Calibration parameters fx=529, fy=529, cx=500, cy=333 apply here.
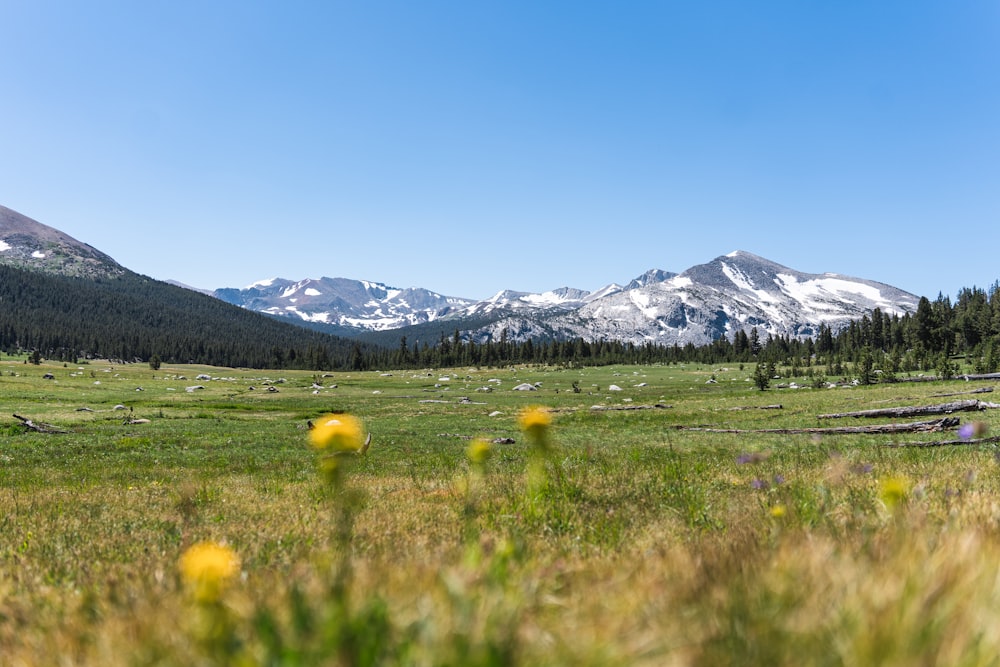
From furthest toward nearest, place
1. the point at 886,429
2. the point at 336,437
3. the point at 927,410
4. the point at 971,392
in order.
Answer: the point at 971,392 < the point at 927,410 < the point at 886,429 < the point at 336,437

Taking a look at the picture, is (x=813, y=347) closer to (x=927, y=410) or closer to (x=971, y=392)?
(x=971, y=392)

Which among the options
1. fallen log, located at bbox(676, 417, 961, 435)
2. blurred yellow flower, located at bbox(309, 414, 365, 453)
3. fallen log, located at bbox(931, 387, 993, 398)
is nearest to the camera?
blurred yellow flower, located at bbox(309, 414, 365, 453)

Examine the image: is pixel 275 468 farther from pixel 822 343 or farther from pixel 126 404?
pixel 822 343

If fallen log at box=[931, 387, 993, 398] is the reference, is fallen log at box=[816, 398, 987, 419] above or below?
below

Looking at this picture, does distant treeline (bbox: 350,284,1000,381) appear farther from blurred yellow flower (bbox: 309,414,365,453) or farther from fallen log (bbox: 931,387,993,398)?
blurred yellow flower (bbox: 309,414,365,453)

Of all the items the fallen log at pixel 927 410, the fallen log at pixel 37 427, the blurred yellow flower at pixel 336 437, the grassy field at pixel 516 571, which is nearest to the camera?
the grassy field at pixel 516 571

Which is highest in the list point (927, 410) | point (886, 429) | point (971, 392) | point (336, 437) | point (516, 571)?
point (336, 437)

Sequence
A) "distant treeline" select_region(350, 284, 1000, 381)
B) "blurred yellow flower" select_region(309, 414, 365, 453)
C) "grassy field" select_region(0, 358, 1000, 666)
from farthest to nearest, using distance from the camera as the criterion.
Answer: "distant treeline" select_region(350, 284, 1000, 381) → "blurred yellow flower" select_region(309, 414, 365, 453) → "grassy field" select_region(0, 358, 1000, 666)

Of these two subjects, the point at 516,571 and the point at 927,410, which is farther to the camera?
the point at 927,410

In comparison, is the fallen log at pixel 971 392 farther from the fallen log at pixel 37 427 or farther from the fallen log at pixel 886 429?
the fallen log at pixel 37 427

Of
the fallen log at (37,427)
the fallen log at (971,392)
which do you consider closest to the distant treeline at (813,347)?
the fallen log at (971,392)

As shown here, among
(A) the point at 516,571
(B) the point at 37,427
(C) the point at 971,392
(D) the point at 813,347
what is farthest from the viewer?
(D) the point at 813,347

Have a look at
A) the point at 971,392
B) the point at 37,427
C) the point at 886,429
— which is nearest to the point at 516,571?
the point at 886,429

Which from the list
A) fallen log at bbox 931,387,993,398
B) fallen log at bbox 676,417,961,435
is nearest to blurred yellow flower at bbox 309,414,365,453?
fallen log at bbox 676,417,961,435
